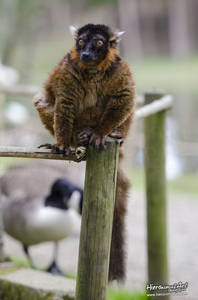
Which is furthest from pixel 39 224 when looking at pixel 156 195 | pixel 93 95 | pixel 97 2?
pixel 97 2

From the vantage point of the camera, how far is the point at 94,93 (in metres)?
2.37

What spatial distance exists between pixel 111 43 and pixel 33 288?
127 cm

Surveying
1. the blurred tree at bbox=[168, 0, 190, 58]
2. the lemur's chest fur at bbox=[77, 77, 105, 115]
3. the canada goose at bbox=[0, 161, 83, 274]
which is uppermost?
the blurred tree at bbox=[168, 0, 190, 58]

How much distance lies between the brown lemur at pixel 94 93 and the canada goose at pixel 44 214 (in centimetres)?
133

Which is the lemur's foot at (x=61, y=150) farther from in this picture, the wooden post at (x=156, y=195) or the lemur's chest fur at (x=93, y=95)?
the wooden post at (x=156, y=195)

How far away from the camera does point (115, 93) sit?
7.70 feet

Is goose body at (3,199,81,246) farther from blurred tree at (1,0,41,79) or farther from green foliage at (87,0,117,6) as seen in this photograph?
green foliage at (87,0,117,6)

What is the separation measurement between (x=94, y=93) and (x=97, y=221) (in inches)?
24.7

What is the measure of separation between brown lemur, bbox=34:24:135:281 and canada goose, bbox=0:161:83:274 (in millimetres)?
1327

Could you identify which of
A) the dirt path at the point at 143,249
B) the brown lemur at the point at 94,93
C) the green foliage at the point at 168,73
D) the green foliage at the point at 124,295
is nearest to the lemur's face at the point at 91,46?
the brown lemur at the point at 94,93

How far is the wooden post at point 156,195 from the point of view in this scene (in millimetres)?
3164

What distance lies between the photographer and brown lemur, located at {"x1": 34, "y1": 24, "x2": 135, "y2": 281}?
2.30 m

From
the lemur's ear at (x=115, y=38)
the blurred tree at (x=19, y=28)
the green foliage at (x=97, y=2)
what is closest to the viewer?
the lemur's ear at (x=115, y=38)

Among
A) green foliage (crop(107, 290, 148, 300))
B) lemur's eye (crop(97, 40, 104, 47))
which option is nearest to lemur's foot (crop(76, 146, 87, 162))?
lemur's eye (crop(97, 40, 104, 47))
